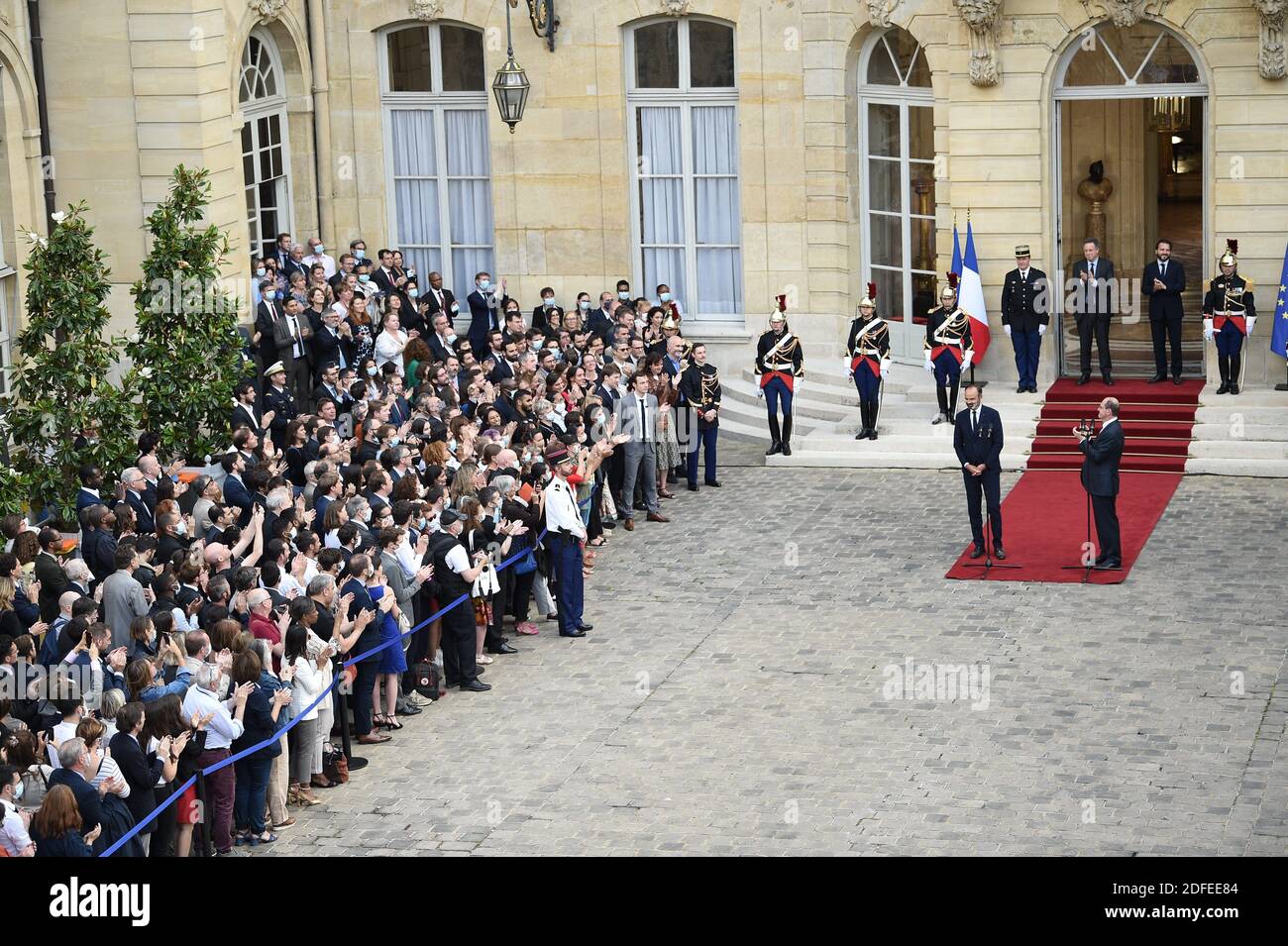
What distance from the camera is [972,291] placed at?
23.0m

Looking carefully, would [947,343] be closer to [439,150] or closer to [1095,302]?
[1095,302]

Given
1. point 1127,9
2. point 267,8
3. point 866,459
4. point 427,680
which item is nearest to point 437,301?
point 267,8

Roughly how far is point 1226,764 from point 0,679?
826 centimetres

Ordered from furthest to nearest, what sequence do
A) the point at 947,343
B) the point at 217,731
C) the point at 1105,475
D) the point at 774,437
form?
the point at 774,437, the point at 947,343, the point at 1105,475, the point at 217,731

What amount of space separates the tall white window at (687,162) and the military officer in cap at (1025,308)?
4.28 metres

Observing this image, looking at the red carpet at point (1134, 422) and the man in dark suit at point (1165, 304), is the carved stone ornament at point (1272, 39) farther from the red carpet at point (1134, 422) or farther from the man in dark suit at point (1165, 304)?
the red carpet at point (1134, 422)

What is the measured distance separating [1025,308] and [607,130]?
247 inches

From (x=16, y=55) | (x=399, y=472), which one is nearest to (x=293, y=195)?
(x=16, y=55)

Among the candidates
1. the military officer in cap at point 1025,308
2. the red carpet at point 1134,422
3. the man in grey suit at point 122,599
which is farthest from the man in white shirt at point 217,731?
the military officer in cap at point 1025,308

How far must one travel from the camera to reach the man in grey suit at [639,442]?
66.8ft

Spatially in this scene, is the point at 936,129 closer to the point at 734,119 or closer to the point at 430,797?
the point at 734,119

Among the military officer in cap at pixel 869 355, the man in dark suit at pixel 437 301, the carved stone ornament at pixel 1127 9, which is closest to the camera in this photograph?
the carved stone ornament at pixel 1127 9

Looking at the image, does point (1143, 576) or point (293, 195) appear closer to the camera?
point (1143, 576)

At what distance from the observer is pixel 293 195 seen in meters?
26.1
